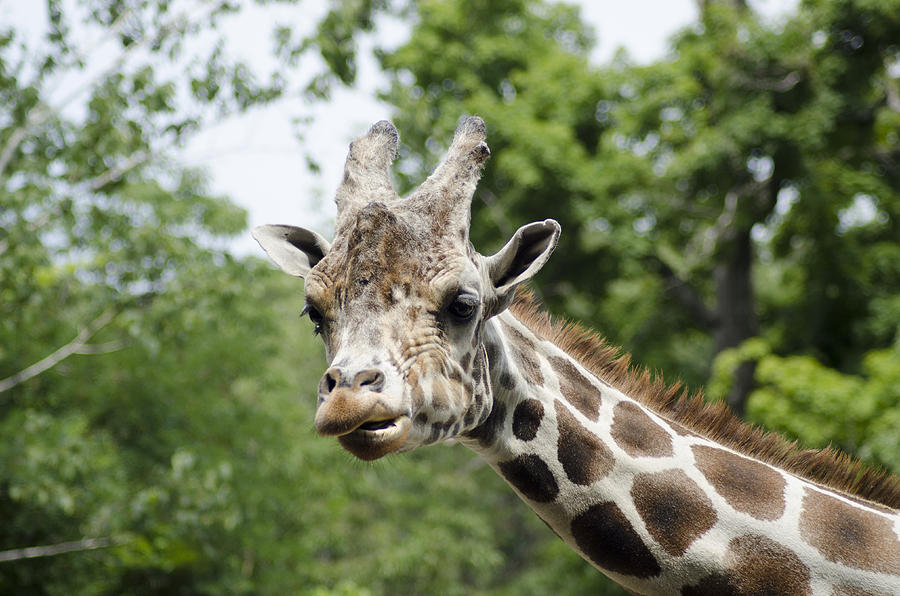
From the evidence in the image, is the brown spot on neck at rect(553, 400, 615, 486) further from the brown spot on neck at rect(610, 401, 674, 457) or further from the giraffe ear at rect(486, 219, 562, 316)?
the giraffe ear at rect(486, 219, 562, 316)

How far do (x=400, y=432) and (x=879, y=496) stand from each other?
219cm

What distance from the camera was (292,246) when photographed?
332 cm

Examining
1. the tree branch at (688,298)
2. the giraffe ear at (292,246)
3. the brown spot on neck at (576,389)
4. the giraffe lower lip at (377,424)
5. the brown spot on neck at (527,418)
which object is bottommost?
the tree branch at (688,298)

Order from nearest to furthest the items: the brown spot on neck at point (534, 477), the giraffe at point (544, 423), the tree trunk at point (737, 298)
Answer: the giraffe at point (544, 423) → the brown spot on neck at point (534, 477) → the tree trunk at point (737, 298)

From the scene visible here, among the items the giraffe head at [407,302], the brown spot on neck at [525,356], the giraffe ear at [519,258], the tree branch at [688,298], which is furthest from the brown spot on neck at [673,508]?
the tree branch at [688,298]

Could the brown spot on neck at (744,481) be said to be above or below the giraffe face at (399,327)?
below

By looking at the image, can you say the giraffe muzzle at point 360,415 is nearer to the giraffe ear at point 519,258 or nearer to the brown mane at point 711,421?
the giraffe ear at point 519,258

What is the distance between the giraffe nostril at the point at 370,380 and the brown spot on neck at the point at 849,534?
171 centimetres

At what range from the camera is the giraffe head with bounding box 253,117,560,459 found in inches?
100

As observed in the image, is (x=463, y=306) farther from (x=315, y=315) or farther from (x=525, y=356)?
(x=525, y=356)

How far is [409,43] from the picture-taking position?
1952 cm

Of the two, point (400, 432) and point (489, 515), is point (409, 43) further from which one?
point (400, 432)

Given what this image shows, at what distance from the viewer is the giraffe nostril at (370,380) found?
2531 millimetres

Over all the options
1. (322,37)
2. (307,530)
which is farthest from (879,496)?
(307,530)
